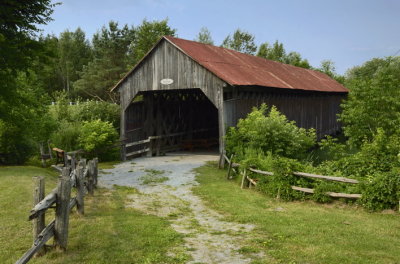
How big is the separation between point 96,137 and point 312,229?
1357cm

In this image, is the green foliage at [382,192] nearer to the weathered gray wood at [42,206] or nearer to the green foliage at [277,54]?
the weathered gray wood at [42,206]

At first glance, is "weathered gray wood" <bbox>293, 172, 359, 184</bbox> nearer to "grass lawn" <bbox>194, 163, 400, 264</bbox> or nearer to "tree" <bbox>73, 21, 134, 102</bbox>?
"grass lawn" <bbox>194, 163, 400, 264</bbox>

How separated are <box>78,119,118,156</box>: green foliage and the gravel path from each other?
156cm

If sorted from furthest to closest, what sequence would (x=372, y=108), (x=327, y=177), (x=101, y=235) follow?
(x=372, y=108), (x=327, y=177), (x=101, y=235)

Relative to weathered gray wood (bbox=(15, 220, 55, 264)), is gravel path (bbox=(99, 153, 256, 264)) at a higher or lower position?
lower

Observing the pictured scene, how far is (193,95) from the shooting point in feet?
86.4

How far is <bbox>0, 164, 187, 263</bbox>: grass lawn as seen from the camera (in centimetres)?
643

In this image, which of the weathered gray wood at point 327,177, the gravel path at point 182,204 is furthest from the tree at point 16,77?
the weathered gray wood at point 327,177

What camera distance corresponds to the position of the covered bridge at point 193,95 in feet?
62.5

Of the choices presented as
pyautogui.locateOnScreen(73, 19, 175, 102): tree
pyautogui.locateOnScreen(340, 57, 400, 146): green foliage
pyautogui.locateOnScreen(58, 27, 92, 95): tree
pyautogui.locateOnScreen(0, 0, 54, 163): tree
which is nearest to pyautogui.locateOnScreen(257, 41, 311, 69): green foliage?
pyautogui.locateOnScreen(73, 19, 175, 102): tree

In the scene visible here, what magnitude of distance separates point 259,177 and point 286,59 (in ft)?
186

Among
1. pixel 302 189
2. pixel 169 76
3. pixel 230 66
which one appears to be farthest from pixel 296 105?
pixel 302 189

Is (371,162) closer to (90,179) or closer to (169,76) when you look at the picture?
(90,179)

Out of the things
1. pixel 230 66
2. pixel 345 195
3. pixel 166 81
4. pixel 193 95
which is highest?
pixel 230 66
